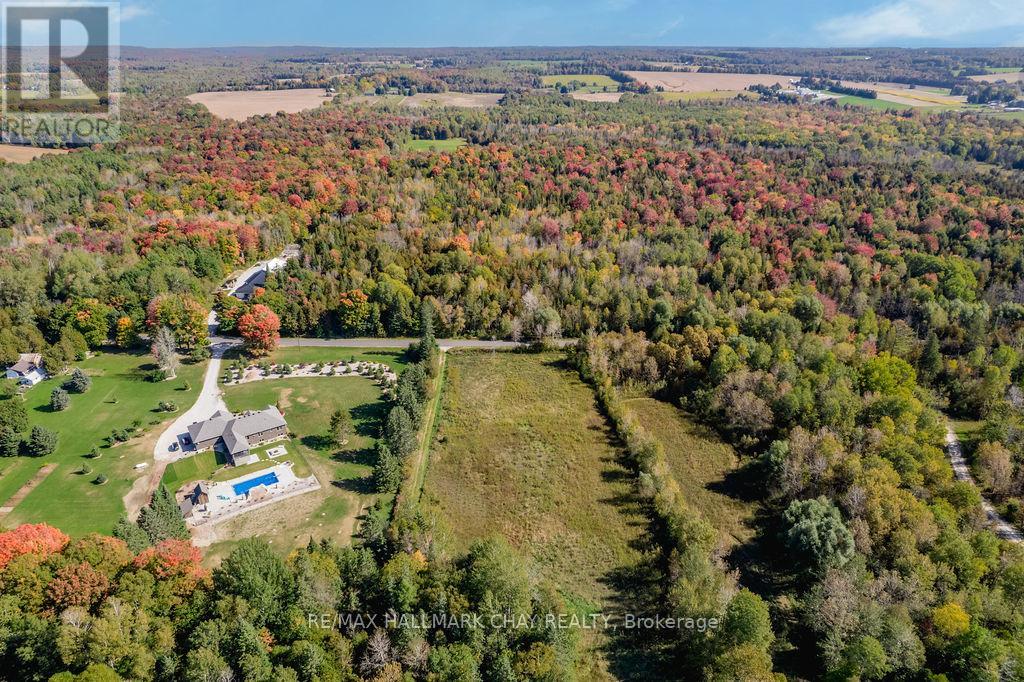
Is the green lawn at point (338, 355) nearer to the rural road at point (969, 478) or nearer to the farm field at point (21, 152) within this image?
the rural road at point (969, 478)

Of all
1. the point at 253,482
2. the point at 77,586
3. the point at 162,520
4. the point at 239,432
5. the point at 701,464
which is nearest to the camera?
the point at 77,586

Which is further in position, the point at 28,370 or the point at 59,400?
the point at 28,370

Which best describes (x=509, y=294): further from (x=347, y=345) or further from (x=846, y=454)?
(x=846, y=454)

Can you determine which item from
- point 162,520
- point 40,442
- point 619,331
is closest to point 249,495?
point 162,520

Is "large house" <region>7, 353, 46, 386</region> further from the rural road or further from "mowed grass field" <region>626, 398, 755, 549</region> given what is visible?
the rural road

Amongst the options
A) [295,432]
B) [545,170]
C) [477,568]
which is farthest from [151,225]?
[477,568]

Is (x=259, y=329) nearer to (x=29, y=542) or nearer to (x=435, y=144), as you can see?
(x=29, y=542)

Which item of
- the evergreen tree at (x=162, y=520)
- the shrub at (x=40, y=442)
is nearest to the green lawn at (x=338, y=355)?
Result: the shrub at (x=40, y=442)
